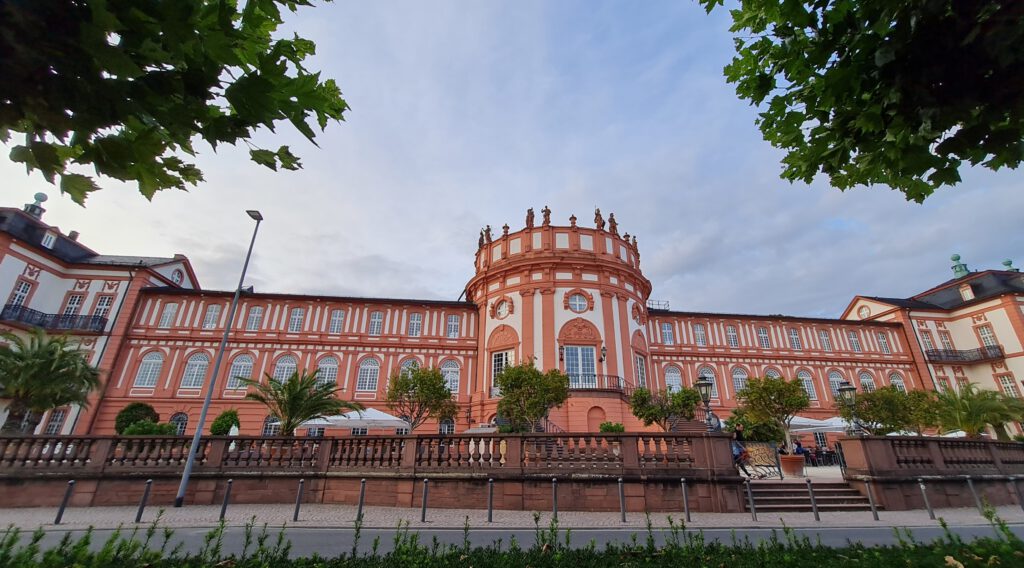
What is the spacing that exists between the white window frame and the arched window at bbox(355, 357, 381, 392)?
35.3 feet

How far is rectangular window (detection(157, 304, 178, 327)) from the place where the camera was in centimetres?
3105

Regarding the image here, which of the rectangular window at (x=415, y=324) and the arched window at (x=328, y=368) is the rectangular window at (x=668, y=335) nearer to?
the rectangular window at (x=415, y=324)

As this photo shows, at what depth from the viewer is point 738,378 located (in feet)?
116

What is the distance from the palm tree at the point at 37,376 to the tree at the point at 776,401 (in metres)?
29.8

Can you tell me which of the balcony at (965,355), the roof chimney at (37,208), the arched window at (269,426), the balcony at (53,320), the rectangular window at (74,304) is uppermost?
the roof chimney at (37,208)

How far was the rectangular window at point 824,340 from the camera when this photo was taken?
37531 millimetres

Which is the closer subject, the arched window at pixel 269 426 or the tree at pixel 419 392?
the tree at pixel 419 392

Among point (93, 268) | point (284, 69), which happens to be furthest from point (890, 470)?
point (93, 268)

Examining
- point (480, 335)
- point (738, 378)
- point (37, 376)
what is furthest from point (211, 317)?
point (738, 378)

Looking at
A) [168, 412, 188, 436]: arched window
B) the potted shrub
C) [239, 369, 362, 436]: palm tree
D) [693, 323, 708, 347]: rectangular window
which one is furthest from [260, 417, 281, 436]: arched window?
[693, 323, 708, 347]: rectangular window

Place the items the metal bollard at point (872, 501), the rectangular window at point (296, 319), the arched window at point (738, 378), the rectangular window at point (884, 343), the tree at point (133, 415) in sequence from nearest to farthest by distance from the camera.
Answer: the metal bollard at point (872, 501) < the tree at point (133, 415) < the rectangular window at point (296, 319) < the arched window at point (738, 378) < the rectangular window at point (884, 343)

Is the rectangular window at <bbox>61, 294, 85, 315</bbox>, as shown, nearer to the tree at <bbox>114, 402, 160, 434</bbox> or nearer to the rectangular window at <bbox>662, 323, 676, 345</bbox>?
the tree at <bbox>114, 402, 160, 434</bbox>

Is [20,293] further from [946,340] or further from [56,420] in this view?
[946,340]

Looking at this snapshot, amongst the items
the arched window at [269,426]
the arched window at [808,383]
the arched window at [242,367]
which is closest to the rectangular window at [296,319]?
the arched window at [242,367]
